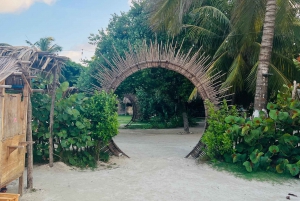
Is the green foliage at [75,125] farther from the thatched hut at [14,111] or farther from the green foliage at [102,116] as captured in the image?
the thatched hut at [14,111]

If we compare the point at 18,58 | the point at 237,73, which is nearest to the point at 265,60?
the point at 237,73

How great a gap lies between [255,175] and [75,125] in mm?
4072

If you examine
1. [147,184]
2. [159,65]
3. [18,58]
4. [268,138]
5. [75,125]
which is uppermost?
[159,65]

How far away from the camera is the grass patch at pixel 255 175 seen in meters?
6.07

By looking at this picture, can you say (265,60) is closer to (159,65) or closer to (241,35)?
(159,65)

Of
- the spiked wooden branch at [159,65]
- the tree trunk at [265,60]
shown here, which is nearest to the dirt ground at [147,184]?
the spiked wooden branch at [159,65]

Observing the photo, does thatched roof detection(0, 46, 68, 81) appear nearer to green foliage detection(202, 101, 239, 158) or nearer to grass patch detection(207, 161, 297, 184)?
green foliage detection(202, 101, 239, 158)

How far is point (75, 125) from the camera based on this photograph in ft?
22.8

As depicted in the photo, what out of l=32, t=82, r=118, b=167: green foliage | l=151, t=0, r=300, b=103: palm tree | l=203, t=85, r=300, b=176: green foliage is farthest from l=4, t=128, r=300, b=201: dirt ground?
l=151, t=0, r=300, b=103: palm tree

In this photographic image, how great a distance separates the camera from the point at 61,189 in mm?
5301

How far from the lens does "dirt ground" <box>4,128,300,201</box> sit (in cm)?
504

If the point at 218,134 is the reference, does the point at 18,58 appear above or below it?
above

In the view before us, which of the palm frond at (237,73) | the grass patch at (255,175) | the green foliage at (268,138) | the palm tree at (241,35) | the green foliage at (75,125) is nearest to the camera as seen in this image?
the grass patch at (255,175)

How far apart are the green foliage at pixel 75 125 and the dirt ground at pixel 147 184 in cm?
38
